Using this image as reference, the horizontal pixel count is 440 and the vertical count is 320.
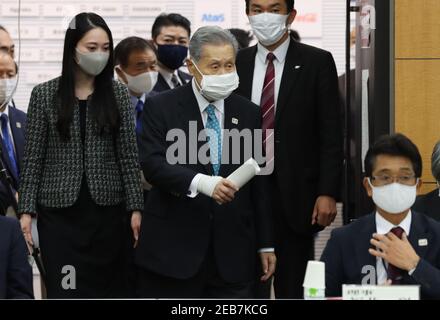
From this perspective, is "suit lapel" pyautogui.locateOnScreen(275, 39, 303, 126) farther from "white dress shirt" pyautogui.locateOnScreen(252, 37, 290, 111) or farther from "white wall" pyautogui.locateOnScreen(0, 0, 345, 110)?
"white wall" pyautogui.locateOnScreen(0, 0, 345, 110)

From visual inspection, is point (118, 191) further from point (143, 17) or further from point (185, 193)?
point (143, 17)

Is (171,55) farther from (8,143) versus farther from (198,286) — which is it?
(198,286)

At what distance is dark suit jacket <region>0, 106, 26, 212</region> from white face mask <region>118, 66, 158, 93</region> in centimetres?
50

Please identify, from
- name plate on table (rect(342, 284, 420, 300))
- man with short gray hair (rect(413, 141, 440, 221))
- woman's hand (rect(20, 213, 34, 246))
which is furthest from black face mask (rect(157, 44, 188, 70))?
name plate on table (rect(342, 284, 420, 300))

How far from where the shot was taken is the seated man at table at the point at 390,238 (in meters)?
3.44

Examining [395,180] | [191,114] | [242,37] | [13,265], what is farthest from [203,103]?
[242,37]

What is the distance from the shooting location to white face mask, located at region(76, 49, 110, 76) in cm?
442

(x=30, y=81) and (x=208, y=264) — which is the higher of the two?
(x=30, y=81)

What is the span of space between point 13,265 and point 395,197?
1.27m

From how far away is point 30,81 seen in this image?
5.50 metres

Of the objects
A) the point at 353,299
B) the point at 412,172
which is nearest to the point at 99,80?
the point at 412,172

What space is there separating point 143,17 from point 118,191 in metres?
1.41

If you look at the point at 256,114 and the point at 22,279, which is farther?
the point at 256,114

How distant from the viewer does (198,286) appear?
4.13 meters
